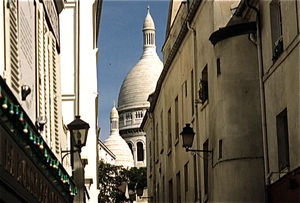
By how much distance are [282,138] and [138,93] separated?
160 meters

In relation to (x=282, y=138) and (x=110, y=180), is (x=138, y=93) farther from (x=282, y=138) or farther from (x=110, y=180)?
(x=282, y=138)

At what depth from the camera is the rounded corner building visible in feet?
576

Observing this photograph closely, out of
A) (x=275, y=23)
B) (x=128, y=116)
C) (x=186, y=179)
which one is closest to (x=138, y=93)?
(x=128, y=116)

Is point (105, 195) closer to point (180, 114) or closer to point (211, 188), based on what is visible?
point (180, 114)

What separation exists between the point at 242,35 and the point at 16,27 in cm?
968

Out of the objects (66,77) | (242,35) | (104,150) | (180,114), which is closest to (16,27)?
(242,35)

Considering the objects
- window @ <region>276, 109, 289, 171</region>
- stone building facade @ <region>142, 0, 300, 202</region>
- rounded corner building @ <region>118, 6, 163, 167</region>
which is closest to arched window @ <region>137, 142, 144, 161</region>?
rounded corner building @ <region>118, 6, 163, 167</region>

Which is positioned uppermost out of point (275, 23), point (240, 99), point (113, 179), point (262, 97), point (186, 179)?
point (113, 179)

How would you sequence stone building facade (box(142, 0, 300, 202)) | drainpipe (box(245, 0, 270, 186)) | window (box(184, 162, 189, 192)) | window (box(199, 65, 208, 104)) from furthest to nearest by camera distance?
1. window (box(184, 162, 189, 192))
2. window (box(199, 65, 208, 104))
3. drainpipe (box(245, 0, 270, 186))
4. stone building facade (box(142, 0, 300, 202))

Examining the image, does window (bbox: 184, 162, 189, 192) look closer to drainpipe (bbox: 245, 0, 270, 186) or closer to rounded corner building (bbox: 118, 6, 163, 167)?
drainpipe (bbox: 245, 0, 270, 186)

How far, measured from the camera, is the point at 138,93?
17700cm

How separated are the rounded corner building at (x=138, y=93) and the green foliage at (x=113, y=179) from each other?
56714mm

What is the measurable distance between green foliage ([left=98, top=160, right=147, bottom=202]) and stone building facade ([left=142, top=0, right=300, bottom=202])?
58.7 metres

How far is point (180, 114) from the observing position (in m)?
29.5
